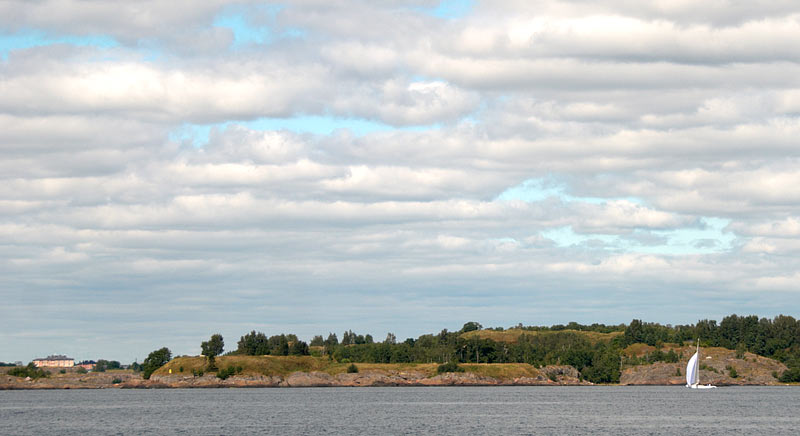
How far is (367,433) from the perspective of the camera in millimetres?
119625

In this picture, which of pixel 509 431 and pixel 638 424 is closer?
pixel 509 431

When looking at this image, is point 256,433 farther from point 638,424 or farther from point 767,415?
point 767,415

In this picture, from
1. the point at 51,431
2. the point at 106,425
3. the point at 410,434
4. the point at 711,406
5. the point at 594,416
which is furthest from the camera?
the point at 711,406

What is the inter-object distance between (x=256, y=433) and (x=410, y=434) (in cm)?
1985

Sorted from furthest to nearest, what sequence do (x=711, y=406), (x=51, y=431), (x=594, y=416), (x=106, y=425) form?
(x=711, y=406)
(x=594, y=416)
(x=106, y=425)
(x=51, y=431)

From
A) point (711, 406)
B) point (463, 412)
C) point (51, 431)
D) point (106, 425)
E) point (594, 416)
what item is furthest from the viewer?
point (711, 406)

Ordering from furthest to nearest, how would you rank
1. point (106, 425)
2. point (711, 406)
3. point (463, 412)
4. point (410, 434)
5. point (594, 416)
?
point (711, 406) → point (463, 412) → point (594, 416) → point (106, 425) → point (410, 434)

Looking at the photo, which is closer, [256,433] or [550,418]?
[256,433]

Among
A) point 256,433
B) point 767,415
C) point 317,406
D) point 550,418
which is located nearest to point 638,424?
point 550,418

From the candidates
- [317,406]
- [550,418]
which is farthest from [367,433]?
[317,406]

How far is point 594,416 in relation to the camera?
152m

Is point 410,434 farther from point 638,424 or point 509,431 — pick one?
point 638,424

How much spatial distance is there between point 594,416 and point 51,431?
3245 inches

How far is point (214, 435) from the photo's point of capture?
118875 mm
